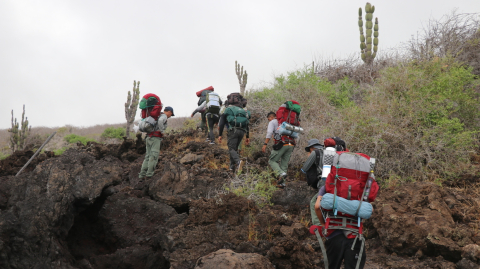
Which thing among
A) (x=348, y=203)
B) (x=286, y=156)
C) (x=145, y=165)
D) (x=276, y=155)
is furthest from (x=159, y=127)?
(x=348, y=203)

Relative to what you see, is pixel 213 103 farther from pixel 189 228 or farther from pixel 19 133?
pixel 19 133

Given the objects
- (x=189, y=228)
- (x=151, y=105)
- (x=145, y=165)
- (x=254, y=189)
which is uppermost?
(x=151, y=105)

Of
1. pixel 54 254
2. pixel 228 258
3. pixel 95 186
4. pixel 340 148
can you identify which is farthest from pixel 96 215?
pixel 340 148

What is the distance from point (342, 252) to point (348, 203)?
0.53 meters

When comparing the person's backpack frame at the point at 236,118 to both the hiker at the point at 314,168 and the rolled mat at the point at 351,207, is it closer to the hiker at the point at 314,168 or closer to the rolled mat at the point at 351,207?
the hiker at the point at 314,168

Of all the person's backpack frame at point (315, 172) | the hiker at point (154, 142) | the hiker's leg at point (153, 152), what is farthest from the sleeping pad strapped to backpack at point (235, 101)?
the person's backpack frame at point (315, 172)

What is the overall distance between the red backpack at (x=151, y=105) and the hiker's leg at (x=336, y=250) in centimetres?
569

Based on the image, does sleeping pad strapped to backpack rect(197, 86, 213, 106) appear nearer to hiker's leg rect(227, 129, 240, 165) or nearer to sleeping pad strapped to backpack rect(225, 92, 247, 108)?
sleeping pad strapped to backpack rect(225, 92, 247, 108)

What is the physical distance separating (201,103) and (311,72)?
468 cm

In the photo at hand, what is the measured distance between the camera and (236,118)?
8586mm

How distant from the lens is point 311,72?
45.5 feet

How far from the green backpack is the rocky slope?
243cm

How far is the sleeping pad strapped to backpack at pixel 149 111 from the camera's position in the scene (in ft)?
26.7

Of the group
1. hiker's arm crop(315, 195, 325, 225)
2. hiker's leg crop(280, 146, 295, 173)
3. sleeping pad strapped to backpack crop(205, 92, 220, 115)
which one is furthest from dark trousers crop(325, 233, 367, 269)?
sleeping pad strapped to backpack crop(205, 92, 220, 115)
